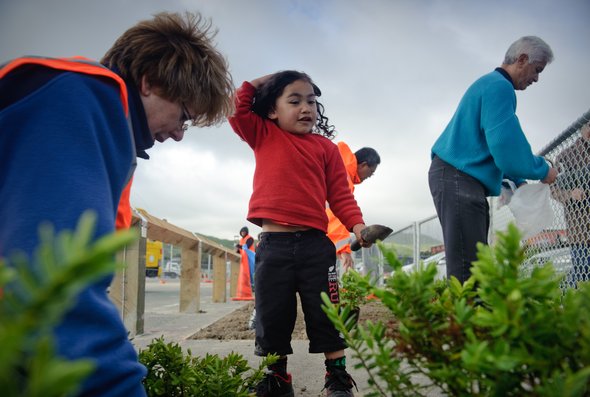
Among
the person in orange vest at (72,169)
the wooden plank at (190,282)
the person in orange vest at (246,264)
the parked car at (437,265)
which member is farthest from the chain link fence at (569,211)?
the person in orange vest at (246,264)

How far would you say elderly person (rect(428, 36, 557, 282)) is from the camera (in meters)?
2.77

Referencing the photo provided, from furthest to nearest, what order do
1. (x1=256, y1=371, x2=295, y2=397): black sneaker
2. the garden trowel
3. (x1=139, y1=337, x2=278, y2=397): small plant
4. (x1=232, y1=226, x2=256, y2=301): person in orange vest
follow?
(x1=232, y1=226, x2=256, y2=301): person in orange vest < (x1=256, y1=371, x2=295, y2=397): black sneaker < the garden trowel < (x1=139, y1=337, x2=278, y2=397): small plant

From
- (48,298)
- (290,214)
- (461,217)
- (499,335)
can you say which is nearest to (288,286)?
(290,214)

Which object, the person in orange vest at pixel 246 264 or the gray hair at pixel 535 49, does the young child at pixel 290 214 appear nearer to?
the gray hair at pixel 535 49

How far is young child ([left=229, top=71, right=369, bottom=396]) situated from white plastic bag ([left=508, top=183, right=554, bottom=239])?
140 cm

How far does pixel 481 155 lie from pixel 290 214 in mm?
1424

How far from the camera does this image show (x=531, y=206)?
3.32 m

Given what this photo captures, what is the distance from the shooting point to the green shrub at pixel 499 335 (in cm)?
62

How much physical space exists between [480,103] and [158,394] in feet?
8.80

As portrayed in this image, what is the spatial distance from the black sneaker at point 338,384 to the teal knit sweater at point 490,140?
1.61m

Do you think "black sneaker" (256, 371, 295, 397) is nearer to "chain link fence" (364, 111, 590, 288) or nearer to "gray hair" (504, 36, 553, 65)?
"chain link fence" (364, 111, 590, 288)

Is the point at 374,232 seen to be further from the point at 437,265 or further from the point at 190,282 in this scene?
the point at 190,282

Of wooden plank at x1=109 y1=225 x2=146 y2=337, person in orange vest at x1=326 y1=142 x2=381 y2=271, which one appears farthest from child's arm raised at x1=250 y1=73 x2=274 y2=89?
wooden plank at x1=109 y1=225 x2=146 y2=337

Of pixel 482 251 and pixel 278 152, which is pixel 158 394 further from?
pixel 278 152
